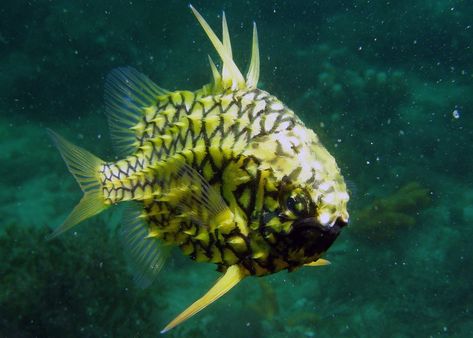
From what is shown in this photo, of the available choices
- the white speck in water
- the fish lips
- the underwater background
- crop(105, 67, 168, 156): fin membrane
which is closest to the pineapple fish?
the fish lips

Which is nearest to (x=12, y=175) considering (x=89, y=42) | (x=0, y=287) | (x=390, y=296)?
(x=89, y=42)

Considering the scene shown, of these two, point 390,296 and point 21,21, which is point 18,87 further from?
point 390,296

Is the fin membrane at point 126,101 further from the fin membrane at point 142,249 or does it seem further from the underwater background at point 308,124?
the underwater background at point 308,124

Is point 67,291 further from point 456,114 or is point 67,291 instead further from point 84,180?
point 456,114

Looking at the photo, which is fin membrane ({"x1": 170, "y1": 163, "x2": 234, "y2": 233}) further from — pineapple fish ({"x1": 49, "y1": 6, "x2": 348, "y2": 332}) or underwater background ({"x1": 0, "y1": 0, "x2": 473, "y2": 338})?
underwater background ({"x1": 0, "y1": 0, "x2": 473, "y2": 338})

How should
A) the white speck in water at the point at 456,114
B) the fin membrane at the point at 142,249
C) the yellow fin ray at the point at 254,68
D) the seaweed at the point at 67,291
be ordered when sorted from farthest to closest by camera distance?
the white speck in water at the point at 456,114 → the seaweed at the point at 67,291 → the fin membrane at the point at 142,249 → the yellow fin ray at the point at 254,68

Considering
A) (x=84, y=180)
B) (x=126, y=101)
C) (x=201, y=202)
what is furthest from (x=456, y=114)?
(x=201, y=202)

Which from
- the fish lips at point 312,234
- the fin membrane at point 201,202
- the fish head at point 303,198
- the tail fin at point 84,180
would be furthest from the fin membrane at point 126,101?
the fish lips at point 312,234
